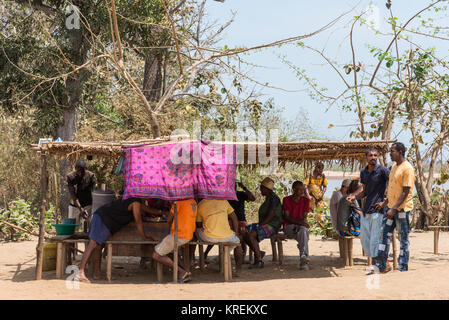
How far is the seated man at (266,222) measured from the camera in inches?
317

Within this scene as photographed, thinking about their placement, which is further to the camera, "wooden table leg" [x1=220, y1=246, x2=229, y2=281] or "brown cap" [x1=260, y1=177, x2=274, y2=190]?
"brown cap" [x1=260, y1=177, x2=274, y2=190]

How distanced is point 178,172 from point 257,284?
1789mm

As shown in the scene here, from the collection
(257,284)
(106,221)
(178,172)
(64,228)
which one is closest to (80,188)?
(64,228)

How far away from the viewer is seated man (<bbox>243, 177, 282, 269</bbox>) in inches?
317

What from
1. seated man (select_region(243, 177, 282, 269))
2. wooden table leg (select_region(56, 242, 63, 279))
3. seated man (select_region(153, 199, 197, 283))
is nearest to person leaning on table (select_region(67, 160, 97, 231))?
wooden table leg (select_region(56, 242, 63, 279))

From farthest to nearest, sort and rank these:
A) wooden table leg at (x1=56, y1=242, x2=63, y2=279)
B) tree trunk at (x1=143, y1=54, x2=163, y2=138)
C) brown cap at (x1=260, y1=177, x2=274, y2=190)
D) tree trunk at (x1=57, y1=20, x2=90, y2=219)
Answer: tree trunk at (x1=143, y1=54, x2=163, y2=138) < tree trunk at (x1=57, y1=20, x2=90, y2=219) < brown cap at (x1=260, y1=177, x2=274, y2=190) < wooden table leg at (x1=56, y1=242, x2=63, y2=279)

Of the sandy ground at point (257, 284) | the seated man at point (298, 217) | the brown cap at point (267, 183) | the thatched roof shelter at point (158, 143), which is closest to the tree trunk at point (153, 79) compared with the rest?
the sandy ground at point (257, 284)

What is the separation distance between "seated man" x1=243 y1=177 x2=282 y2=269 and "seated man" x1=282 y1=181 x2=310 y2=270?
0.14m

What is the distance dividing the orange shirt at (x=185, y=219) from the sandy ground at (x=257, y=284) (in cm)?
67

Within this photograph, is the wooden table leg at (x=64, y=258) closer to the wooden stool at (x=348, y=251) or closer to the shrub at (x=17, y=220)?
the wooden stool at (x=348, y=251)

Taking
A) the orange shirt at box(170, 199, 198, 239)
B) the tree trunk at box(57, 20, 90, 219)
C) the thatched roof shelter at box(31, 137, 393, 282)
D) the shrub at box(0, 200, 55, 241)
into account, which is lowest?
the shrub at box(0, 200, 55, 241)

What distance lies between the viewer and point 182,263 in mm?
7207

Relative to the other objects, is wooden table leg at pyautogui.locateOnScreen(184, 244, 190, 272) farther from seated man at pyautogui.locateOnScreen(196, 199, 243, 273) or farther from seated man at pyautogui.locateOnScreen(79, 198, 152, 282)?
seated man at pyautogui.locateOnScreen(79, 198, 152, 282)

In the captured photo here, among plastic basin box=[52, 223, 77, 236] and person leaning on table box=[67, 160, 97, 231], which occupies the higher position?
person leaning on table box=[67, 160, 97, 231]
